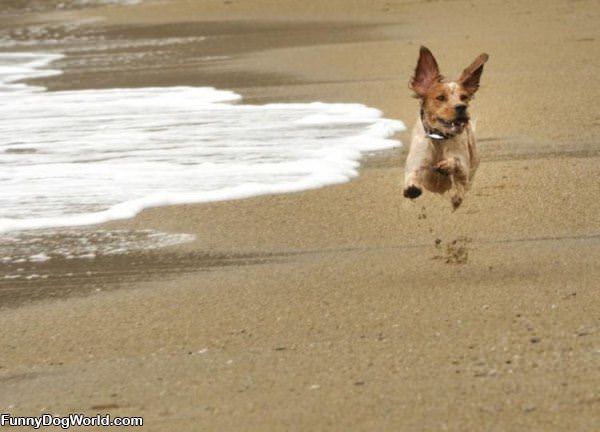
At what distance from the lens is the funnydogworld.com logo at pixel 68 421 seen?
4.30m

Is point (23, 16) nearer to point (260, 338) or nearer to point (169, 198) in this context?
point (169, 198)

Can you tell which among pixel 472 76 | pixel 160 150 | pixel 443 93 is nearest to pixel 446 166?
pixel 443 93

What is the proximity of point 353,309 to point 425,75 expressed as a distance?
1.79 metres

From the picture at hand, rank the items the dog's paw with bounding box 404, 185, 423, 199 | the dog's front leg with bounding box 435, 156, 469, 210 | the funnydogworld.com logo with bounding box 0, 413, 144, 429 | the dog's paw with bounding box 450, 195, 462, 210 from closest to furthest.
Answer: the funnydogworld.com logo with bounding box 0, 413, 144, 429, the dog's paw with bounding box 404, 185, 423, 199, the dog's front leg with bounding box 435, 156, 469, 210, the dog's paw with bounding box 450, 195, 462, 210

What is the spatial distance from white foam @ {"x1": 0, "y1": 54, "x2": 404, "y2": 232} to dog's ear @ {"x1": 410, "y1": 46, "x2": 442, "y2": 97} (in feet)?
5.23

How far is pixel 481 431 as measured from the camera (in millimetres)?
3986

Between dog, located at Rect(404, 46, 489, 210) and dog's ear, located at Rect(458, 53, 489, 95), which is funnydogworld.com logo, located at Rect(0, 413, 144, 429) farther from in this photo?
dog's ear, located at Rect(458, 53, 489, 95)

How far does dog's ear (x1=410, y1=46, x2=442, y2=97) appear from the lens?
6.70 metres

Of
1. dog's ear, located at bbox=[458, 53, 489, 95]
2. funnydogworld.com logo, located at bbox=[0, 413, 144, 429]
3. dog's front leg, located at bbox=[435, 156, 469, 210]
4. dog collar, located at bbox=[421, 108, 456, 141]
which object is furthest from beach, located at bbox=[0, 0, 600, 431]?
dog's ear, located at bbox=[458, 53, 489, 95]

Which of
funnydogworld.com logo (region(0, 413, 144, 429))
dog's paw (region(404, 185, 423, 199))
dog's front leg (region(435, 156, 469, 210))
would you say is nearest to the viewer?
funnydogworld.com logo (region(0, 413, 144, 429))

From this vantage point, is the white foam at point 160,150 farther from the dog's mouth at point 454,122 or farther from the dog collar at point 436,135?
the dog's mouth at point 454,122

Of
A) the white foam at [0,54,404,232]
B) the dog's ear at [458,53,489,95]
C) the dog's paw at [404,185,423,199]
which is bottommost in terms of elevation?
the white foam at [0,54,404,232]

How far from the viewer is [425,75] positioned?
22.1ft

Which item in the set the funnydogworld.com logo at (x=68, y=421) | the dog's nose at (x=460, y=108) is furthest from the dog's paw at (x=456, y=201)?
the funnydogworld.com logo at (x=68, y=421)
